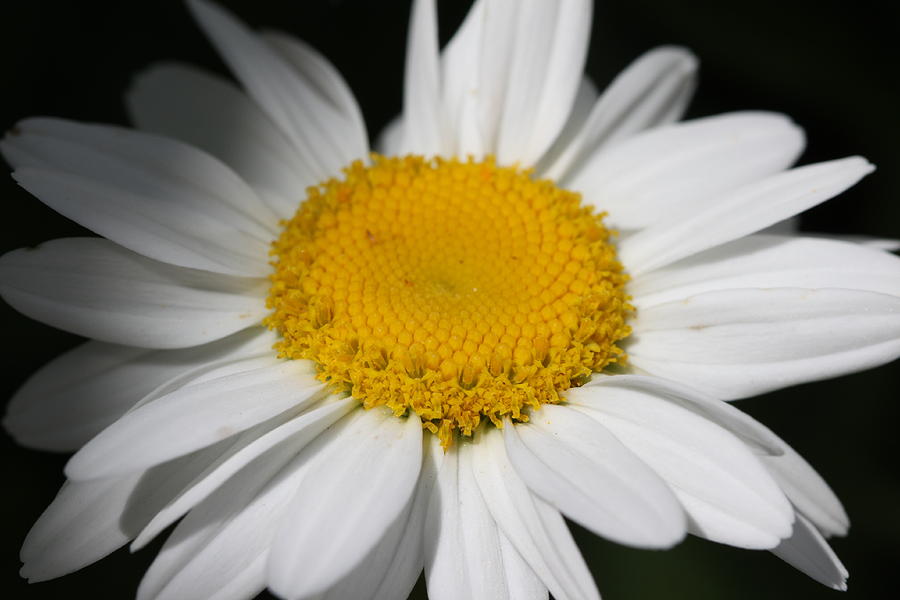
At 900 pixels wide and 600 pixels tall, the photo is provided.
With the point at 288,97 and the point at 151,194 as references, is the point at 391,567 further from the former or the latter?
the point at 288,97

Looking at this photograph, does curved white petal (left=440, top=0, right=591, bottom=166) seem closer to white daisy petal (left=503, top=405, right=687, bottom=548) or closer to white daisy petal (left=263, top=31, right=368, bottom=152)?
white daisy petal (left=263, top=31, right=368, bottom=152)

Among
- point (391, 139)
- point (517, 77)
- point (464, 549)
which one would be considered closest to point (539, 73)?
point (517, 77)

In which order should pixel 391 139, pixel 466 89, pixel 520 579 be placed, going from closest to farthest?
pixel 520 579 → pixel 466 89 → pixel 391 139

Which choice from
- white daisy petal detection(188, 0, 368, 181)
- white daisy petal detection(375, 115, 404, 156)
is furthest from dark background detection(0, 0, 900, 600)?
white daisy petal detection(188, 0, 368, 181)

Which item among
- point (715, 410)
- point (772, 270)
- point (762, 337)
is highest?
point (772, 270)

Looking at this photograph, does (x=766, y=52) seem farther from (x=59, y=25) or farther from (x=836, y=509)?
(x=59, y=25)

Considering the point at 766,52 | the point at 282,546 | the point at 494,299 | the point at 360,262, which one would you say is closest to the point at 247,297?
the point at 360,262

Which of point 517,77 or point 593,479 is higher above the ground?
point 517,77
